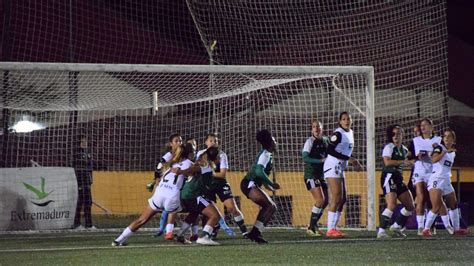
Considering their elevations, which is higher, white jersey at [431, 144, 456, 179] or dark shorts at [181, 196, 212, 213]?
white jersey at [431, 144, 456, 179]

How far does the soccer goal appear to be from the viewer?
18391 mm

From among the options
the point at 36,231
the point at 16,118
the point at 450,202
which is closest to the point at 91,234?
the point at 36,231

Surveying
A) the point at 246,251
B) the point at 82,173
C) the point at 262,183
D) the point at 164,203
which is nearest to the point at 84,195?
the point at 82,173

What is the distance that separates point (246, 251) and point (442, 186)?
4472 mm

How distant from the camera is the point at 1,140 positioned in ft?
66.0

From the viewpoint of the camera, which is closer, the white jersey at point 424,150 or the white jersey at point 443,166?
the white jersey at point 443,166

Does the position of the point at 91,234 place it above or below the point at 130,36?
below

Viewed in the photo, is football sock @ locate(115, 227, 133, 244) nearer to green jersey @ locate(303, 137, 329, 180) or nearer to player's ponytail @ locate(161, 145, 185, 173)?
player's ponytail @ locate(161, 145, 185, 173)

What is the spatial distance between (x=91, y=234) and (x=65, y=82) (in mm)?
4098

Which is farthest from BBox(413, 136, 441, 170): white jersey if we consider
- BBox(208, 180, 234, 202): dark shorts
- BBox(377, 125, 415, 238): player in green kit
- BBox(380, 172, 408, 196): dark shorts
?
BBox(208, 180, 234, 202): dark shorts

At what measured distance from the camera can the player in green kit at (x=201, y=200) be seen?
13.6 m

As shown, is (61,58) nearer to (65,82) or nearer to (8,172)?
(65,82)

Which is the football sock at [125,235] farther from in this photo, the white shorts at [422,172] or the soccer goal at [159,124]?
the white shorts at [422,172]

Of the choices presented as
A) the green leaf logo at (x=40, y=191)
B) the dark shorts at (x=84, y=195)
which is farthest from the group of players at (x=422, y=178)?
→ the green leaf logo at (x=40, y=191)
